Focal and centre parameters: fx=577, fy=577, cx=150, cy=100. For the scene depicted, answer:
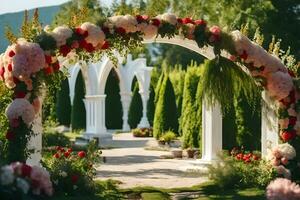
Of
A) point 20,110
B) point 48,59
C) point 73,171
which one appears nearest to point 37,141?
point 73,171

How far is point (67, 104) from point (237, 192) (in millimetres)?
22006

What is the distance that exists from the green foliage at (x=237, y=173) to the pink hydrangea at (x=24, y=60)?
3982 millimetres

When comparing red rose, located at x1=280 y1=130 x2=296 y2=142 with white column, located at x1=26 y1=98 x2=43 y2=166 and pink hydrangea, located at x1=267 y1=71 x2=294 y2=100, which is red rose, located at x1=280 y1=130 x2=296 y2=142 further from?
white column, located at x1=26 y1=98 x2=43 y2=166

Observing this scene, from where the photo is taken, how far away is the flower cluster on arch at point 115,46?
330 inches

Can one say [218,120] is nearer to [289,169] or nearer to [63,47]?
[289,169]

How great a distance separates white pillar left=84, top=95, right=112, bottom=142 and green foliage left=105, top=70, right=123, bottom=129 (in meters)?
5.36

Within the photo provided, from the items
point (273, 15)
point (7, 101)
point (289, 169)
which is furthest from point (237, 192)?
point (273, 15)

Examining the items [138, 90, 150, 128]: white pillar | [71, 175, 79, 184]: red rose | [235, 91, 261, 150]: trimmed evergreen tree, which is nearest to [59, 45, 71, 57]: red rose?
[71, 175, 79, 184]: red rose

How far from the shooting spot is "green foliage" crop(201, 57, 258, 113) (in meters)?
9.95

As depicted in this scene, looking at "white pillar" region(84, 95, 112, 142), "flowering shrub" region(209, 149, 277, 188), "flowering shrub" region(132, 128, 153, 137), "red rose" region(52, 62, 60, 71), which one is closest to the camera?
"red rose" region(52, 62, 60, 71)

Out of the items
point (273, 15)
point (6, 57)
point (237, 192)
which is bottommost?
point (237, 192)

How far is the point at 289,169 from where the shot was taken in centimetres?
1002

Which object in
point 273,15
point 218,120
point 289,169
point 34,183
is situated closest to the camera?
point 34,183

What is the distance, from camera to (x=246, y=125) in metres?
15.0
